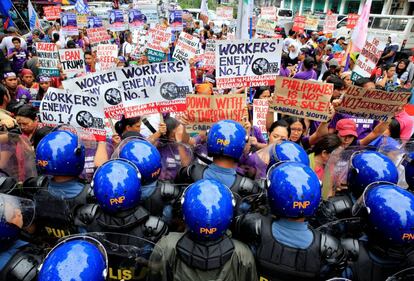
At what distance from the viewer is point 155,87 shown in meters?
4.92

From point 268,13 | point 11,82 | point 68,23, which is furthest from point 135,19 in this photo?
point 11,82

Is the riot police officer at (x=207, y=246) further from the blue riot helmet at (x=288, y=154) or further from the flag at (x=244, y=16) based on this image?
the flag at (x=244, y=16)

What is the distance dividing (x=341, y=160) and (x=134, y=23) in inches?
452

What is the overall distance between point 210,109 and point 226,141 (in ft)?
4.22

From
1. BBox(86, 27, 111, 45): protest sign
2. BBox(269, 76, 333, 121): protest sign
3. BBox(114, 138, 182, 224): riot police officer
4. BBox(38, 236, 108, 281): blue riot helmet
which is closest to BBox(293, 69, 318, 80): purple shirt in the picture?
BBox(269, 76, 333, 121): protest sign

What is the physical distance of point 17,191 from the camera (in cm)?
331

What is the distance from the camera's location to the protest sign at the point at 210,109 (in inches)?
181

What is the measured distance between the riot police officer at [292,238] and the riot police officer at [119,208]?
2.66ft

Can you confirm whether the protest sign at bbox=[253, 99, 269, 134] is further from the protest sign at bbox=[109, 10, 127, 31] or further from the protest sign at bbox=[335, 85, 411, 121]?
the protest sign at bbox=[109, 10, 127, 31]

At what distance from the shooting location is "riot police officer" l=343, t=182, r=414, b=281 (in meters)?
2.27

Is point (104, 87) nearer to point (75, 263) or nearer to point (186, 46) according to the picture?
point (75, 263)

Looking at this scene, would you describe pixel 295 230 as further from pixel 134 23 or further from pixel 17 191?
pixel 134 23

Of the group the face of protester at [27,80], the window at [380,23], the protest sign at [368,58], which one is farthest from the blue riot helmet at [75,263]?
the window at [380,23]

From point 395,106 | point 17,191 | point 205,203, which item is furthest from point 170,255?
point 395,106
